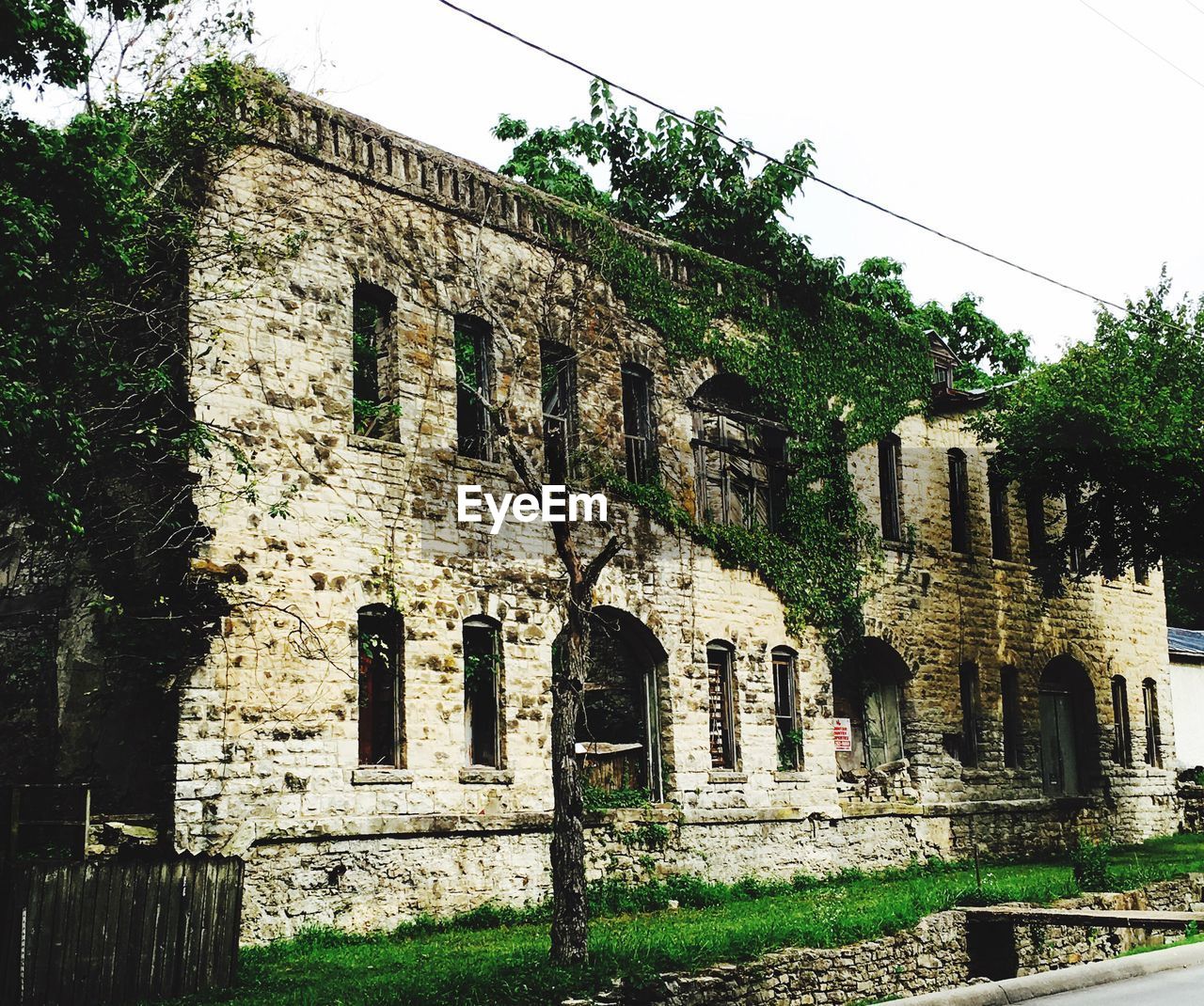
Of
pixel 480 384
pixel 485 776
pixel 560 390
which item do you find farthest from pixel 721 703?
pixel 480 384

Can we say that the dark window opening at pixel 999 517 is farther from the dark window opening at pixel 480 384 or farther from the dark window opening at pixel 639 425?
the dark window opening at pixel 480 384

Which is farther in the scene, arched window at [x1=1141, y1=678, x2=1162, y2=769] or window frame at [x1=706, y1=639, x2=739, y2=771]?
arched window at [x1=1141, y1=678, x2=1162, y2=769]

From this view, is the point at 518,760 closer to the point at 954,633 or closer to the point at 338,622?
the point at 338,622

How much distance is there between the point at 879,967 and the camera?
12.2 meters

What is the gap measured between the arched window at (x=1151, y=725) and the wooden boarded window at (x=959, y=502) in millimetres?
7142

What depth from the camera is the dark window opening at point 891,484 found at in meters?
22.9

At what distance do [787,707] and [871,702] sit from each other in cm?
271

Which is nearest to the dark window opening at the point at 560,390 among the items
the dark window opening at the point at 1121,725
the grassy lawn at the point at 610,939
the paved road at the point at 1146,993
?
the grassy lawn at the point at 610,939

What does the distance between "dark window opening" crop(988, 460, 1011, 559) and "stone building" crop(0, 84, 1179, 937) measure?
230cm

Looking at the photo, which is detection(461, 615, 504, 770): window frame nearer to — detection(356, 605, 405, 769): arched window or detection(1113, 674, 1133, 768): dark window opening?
detection(356, 605, 405, 769): arched window

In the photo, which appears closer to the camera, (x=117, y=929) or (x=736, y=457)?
(x=117, y=929)

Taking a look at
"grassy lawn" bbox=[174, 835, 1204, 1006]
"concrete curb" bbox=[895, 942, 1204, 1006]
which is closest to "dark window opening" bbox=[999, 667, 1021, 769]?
"grassy lawn" bbox=[174, 835, 1204, 1006]

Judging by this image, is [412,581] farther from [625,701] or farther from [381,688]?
[625,701]

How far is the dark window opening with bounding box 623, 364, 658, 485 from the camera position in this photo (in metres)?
18.7
